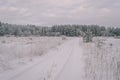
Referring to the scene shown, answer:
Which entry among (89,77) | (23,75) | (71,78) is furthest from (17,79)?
(89,77)

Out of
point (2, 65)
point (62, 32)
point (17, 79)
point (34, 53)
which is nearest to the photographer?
point (17, 79)

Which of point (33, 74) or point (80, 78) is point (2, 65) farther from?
point (80, 78)

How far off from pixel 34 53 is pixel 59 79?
24.5ft

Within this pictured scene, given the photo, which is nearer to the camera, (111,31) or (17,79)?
(17,79)

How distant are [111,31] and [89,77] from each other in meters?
112

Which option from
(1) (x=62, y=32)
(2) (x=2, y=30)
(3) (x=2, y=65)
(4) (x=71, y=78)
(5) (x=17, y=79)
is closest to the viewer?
(5) (x=17, y=79)

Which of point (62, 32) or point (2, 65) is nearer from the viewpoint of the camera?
point (2, 65)

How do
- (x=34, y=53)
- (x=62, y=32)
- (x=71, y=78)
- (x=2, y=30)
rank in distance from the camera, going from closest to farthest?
(x=71, y=78), (x=34, y=53), (x=2, y=30), (x=62, y=32)

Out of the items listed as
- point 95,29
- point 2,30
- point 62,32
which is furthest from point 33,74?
point 95,29

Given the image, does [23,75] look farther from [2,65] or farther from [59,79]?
[2,65]

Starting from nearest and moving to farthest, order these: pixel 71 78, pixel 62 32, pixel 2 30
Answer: pixel 71 78 → pixel 2 30 → pixel 62 32

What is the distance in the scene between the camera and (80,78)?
713cm

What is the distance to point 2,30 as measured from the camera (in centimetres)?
7788

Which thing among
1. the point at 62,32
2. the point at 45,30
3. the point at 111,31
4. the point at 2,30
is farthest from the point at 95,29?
the point at 2,30
